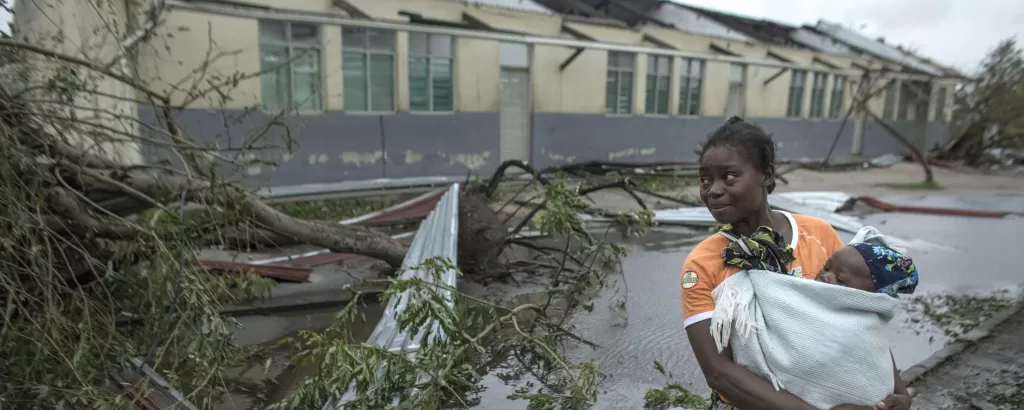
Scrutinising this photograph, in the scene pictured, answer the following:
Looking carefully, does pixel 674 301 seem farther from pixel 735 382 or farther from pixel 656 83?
pixel 656 83

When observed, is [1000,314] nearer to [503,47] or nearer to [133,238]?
[133,238]

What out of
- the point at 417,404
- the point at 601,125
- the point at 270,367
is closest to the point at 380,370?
the point at 417,404

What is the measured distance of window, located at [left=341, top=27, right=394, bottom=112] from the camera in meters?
10.7

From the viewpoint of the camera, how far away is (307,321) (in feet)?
14.2

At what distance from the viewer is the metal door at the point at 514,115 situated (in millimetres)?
13219

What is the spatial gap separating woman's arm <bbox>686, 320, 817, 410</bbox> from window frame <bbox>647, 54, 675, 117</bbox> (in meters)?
14.9

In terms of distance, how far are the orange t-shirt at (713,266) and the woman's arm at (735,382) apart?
42mm

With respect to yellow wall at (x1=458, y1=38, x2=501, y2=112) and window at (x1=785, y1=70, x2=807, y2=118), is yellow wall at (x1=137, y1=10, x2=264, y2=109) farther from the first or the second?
window at (x1=785, y1=70, x2=807, y2=118)

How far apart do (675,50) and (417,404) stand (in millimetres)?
13451

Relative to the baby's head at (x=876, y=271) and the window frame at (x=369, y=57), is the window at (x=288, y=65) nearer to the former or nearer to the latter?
the window frame at (x=369, y=57)

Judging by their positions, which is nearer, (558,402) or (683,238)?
(558,402)

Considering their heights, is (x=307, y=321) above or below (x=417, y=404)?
below

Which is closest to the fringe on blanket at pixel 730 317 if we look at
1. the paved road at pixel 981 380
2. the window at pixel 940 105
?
the paved road at pixel 981 380

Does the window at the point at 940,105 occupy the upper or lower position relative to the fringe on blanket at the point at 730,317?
A: upper
